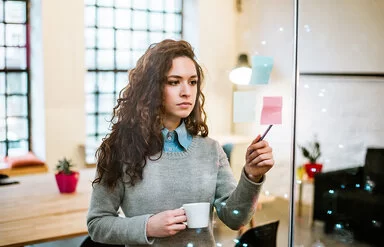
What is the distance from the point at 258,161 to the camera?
4.21 feet

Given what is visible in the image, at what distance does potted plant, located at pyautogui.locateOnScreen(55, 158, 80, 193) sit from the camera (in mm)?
2010

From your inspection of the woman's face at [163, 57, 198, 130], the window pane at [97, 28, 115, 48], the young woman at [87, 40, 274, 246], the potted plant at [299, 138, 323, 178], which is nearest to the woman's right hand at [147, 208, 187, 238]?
the young woman at [87, 40, 274, 246]

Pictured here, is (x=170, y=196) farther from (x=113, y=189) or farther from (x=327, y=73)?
(x=327, y=73)

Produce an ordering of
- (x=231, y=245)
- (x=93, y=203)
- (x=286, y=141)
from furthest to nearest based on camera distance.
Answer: (x=286, y=141)
(x=231, y=245)
(x=93, y=203)

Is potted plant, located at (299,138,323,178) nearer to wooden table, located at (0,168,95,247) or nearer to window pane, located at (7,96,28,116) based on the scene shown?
wooden table, located at (0,168,95,247)

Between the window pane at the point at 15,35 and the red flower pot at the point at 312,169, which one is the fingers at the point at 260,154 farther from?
the red flower pot at the point at 312,169

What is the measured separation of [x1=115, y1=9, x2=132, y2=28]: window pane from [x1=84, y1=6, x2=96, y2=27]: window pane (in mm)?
75

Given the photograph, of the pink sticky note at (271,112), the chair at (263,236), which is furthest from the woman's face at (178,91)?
the chair at (263,236)

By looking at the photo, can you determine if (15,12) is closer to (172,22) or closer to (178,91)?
(172,22)

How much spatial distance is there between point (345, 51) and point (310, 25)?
232mm

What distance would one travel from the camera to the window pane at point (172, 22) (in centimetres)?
191

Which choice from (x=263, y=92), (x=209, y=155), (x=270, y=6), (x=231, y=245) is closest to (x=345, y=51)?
Answer: (x=270, y=6)

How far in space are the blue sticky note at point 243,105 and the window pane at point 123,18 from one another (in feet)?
1.43

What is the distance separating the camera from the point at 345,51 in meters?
2.98
